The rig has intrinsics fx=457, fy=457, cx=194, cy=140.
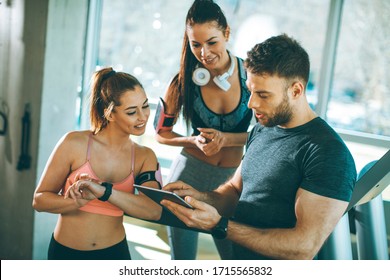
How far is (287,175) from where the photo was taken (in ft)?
4.08

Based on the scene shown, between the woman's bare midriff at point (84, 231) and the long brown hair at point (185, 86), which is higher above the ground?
the long brown hair at point (185, 86)

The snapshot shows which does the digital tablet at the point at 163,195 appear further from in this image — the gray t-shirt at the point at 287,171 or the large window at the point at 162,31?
the large window at the point at 162,31

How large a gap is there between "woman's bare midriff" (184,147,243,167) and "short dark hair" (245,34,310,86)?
25.5 inches

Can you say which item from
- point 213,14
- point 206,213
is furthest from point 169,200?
point 213,14

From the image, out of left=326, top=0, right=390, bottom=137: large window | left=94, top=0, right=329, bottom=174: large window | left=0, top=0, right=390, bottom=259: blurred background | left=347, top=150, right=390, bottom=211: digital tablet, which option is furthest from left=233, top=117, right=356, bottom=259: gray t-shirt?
left=94, top=0, right=329, bottom=174: large window

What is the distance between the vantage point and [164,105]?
1.81 meters

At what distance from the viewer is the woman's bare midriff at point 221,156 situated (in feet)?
6.07

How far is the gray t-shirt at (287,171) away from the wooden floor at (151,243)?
1.16 m

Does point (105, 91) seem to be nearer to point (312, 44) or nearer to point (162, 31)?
point (312, 44)

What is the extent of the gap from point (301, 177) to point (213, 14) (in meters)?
0.73

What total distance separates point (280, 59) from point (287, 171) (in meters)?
0.30

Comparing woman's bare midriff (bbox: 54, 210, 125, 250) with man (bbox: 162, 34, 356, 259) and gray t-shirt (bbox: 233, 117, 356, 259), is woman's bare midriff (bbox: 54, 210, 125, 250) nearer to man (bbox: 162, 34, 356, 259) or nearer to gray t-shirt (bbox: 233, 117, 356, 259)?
man (bbox: 162, 34, 356, 259)

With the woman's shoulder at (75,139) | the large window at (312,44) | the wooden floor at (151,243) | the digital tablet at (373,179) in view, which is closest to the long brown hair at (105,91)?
the woman's shoulder at (75,139)

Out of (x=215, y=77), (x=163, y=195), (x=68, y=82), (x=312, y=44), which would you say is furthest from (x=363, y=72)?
(x=163, y=195)
